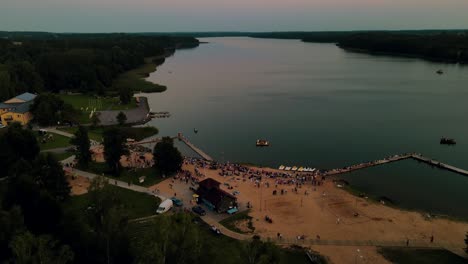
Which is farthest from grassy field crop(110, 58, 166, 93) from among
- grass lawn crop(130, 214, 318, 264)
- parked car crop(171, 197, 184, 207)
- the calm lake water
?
grass lawn crop(130, 214, 318, 264)

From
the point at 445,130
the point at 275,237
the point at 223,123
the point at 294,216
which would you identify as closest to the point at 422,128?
the point at 445,130

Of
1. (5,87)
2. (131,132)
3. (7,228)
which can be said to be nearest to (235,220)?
(7,228)

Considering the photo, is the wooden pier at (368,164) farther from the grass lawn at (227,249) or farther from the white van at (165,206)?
the white van at (165,206)

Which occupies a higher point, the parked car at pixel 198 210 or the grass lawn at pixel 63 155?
the grass lawn at pixel 63 155

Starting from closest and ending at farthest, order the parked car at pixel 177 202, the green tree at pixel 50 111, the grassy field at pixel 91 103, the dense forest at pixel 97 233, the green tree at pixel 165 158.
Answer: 1. the dense forest at pixel 97 233
2. the parked car at pixel 177 202
3. the green tree at pixel 165 158
4. the green tree at pixel 50 111
5. the grassy field at pixel 91 103

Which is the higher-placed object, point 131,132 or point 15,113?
point 15,113

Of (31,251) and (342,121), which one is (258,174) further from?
(342,121)

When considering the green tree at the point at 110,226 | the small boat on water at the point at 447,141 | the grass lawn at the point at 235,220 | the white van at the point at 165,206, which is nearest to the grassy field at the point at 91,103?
the white van at the point at 165,206
